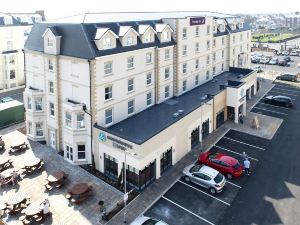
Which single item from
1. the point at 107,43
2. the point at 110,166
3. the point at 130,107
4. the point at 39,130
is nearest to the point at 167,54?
the point at 130,107

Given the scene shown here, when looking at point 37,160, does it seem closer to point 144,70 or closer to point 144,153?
point 144,153

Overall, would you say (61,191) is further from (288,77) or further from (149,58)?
(288,77)

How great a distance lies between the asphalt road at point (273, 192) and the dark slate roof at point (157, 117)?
10.0m

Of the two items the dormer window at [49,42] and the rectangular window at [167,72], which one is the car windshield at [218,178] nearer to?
the rectangular window at [167,72]

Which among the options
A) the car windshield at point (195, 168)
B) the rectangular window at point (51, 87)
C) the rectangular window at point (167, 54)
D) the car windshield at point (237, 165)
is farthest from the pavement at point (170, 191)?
the rectangular window at point (51, 87)

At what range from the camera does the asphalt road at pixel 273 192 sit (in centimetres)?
2738

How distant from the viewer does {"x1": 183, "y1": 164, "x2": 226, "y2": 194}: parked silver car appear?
30447 millimetres

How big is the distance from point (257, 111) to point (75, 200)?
34.4 meters

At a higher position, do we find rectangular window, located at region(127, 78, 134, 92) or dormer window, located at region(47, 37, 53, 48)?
dormer window, located at region(47, 37, 53, 48)

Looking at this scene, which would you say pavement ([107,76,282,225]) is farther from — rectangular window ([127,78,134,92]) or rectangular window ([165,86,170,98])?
rectangular window ([127,78,134,92])

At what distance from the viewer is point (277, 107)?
54406 millimetres

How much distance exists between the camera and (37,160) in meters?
34.8

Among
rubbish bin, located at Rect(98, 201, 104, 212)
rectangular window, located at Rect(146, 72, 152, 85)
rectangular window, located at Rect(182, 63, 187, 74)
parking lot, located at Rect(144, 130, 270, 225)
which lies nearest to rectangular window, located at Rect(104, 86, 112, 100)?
rectangular window, located at Rect(146, 72, 152, 85)

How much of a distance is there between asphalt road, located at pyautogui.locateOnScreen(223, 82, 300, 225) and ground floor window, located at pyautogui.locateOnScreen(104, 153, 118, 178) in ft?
38.1
